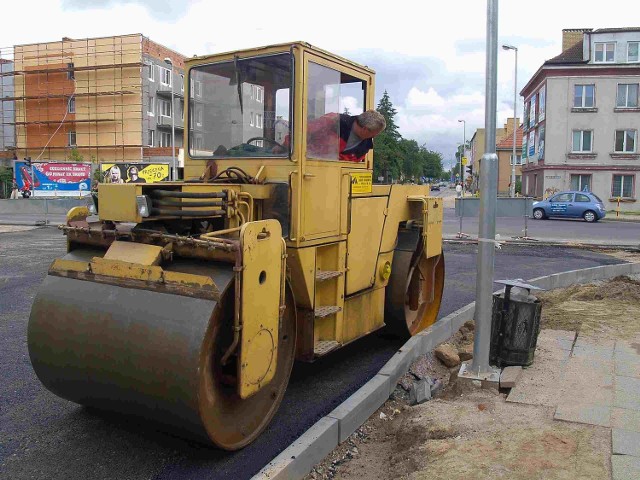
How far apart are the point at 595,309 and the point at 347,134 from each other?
440cm

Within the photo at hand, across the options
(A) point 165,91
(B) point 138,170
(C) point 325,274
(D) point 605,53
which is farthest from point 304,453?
(A) point 165,91

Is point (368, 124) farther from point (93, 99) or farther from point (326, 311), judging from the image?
point (93, 99)

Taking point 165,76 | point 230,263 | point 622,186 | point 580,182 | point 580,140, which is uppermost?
point 165,76

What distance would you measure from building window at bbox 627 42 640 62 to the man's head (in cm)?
4175

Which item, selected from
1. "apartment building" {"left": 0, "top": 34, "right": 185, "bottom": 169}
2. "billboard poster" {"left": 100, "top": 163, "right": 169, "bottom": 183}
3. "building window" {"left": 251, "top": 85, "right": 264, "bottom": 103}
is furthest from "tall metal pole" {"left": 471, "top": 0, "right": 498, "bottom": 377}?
"apartment building" {"left": 0, "top": 34, "right": 185, "bottom": 169}

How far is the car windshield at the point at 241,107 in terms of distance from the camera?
16.7ft

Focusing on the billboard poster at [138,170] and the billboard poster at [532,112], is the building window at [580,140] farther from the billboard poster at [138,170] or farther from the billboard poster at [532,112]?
the billboard poster at [138,170]

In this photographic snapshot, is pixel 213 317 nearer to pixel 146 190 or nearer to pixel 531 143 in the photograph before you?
pixel 146 190

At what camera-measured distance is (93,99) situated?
50.2 meters

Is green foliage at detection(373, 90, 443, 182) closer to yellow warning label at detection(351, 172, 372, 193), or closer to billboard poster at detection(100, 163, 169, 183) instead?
yellow warning label at detection(351, 172, 372, 193)

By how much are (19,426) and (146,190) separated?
199 cm

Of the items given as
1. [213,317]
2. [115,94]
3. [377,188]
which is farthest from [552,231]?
[115,94]

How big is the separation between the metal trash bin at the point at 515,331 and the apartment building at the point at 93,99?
44.1 meters

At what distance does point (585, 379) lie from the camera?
5254 millimetres
